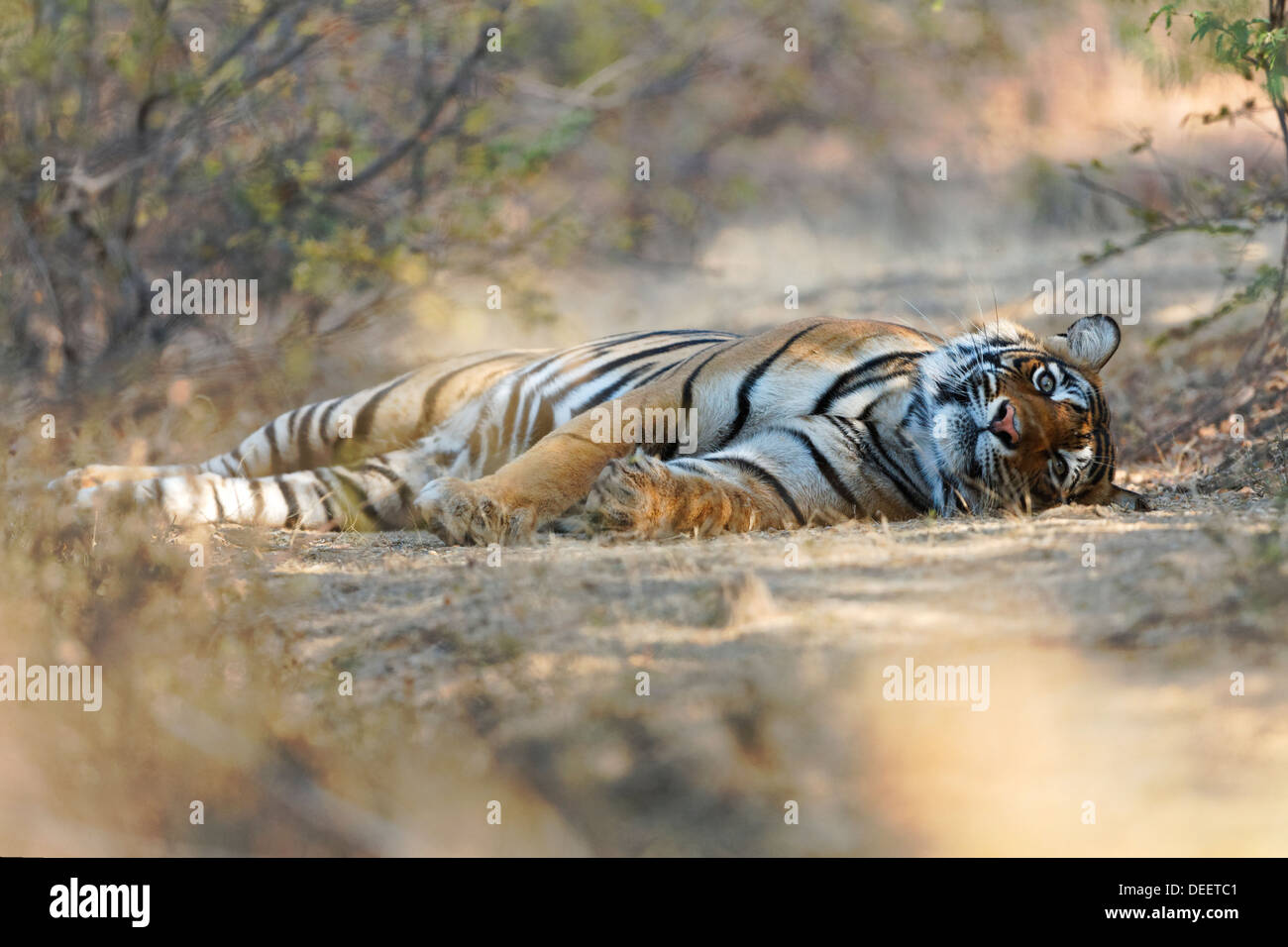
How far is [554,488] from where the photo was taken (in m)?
3.99

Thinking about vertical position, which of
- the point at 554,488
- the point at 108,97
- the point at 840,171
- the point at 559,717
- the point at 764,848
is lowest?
the point at 764,848

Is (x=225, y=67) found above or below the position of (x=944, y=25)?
below

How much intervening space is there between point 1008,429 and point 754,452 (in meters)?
0.81

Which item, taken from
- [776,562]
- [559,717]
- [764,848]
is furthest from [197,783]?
[776,562]

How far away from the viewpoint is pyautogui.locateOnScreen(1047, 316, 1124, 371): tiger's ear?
445 centimetres

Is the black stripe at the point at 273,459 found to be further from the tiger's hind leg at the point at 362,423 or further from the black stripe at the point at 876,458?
the black stripe at the point at 876,458

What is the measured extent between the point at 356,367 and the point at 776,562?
17.8ft

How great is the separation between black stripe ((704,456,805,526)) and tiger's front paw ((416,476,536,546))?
681 mm

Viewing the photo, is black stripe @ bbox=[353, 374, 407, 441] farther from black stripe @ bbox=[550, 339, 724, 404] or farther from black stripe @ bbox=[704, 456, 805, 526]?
black stripe @ bbox=[704, 456, 805, 526]

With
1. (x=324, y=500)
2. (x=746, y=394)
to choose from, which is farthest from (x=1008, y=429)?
(x=324, y=500)

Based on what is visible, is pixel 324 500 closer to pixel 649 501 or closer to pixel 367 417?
pixel 367 417

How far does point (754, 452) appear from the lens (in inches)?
164

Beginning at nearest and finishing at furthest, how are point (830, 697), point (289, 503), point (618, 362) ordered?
1. point (830, 697)
2. point (289, 503)
3. point (618, 362)

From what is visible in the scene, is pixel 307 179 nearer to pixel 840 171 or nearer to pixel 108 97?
pixel 108 97
